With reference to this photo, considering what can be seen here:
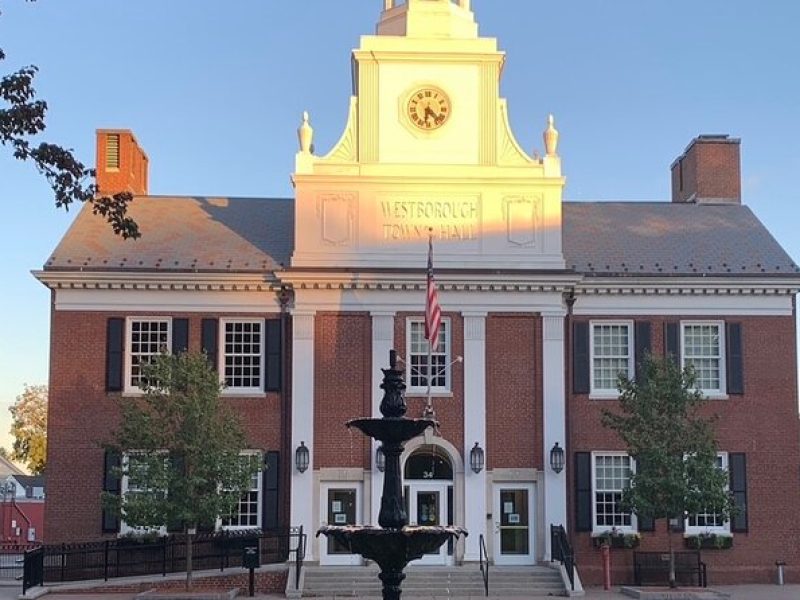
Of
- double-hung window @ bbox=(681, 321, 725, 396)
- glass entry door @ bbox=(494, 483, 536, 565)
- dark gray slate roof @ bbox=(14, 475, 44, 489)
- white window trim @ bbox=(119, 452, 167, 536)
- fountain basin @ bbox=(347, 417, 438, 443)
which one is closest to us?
fountain basin @ bbox=(347, 417, 438, 443)

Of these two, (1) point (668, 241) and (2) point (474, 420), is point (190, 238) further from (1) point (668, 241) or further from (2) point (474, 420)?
(1) point (668, 241)

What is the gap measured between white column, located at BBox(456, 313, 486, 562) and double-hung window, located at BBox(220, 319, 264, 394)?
5.27 meters

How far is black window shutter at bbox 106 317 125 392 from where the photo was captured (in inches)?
1332

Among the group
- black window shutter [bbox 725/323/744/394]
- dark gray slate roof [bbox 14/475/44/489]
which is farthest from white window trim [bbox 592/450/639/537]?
dark gray slate roof [bbox 14/475/44/489]

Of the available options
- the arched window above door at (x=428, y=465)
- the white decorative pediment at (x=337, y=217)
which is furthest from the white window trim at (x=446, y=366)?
the white decorative pediment at (x=337, y=217)

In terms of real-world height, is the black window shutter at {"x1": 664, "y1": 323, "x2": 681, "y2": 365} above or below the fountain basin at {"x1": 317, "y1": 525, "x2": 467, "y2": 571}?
above

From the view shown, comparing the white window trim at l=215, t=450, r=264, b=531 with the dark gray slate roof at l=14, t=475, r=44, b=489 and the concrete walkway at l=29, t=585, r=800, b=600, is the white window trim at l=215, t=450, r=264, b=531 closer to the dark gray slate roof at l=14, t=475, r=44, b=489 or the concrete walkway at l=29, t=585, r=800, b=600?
the concrete walkway at l=29, t=585, r=800, b=600

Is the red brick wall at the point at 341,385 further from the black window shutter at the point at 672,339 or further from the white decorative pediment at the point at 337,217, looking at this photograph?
the black window shutter at the point at 672,339

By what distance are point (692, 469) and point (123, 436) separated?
12905mm

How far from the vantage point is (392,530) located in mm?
17891

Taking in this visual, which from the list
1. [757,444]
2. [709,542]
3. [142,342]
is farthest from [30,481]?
[757,444]

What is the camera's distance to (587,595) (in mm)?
30719

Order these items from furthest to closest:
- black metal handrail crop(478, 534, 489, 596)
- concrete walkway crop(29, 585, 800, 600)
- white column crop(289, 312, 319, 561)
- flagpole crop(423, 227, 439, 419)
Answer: white column crop(289, 312, 319, 561) → flagpole crop(423, 227, 439, 419) → black metal handrail crop(478, 534, 489, 596) → concrete walkway crop(29, 585, 800, 600)

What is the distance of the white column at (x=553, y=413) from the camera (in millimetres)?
33188
